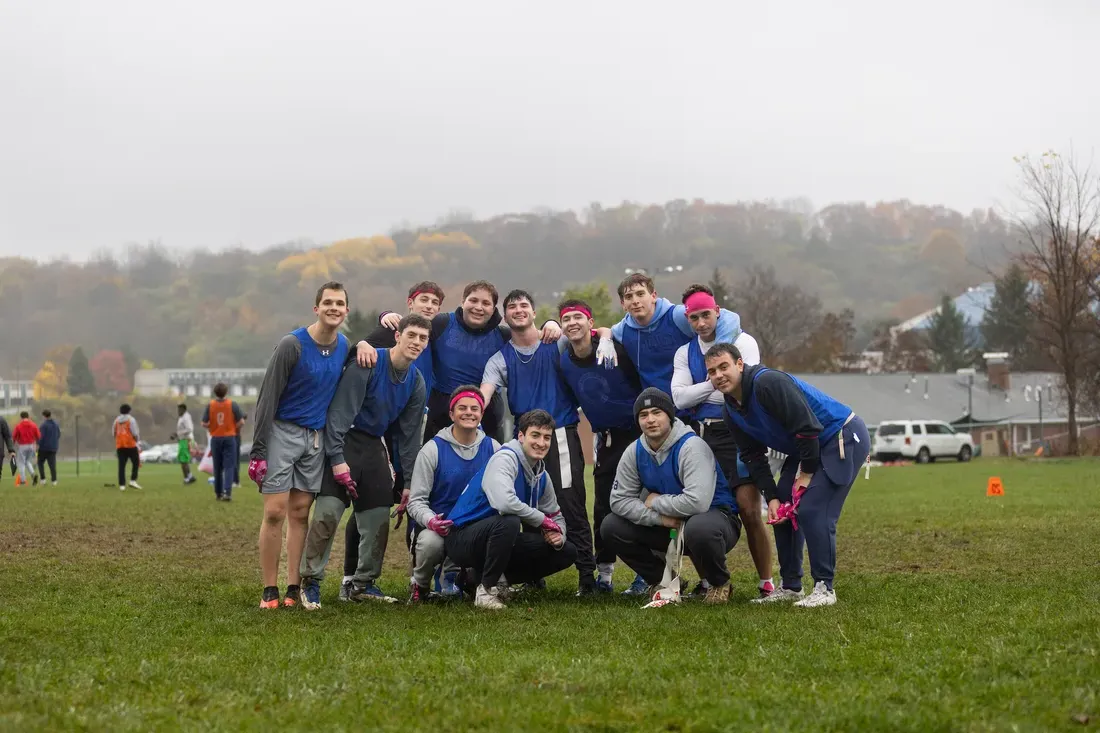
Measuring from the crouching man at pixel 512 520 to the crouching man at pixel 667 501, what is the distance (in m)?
0.46

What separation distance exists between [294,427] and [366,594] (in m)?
1.38

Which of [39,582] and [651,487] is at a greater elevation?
[651,487]

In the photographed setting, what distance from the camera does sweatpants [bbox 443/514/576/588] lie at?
7891 millimetres

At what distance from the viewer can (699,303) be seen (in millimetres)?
8172

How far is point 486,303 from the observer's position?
902cm

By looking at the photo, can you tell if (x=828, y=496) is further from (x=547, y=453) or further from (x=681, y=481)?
(x=547, y=453)

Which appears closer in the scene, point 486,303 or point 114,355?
point 486,303

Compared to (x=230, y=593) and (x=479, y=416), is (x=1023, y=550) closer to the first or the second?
(x=479, y=416)

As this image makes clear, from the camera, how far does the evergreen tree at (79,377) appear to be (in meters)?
139

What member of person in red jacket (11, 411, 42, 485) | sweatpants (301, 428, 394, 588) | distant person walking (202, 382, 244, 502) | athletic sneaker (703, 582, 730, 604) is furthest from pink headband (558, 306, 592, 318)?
person in red jacket (11, 411, 42, 485)

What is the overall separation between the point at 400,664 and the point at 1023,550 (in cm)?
712

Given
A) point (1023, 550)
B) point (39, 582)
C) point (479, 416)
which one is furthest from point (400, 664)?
point (1023, 550)

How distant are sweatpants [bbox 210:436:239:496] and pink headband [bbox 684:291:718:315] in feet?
48.0

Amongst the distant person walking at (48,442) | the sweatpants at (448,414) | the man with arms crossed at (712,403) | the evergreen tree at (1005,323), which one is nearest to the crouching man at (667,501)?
the man with arms crossed at (712,403)
